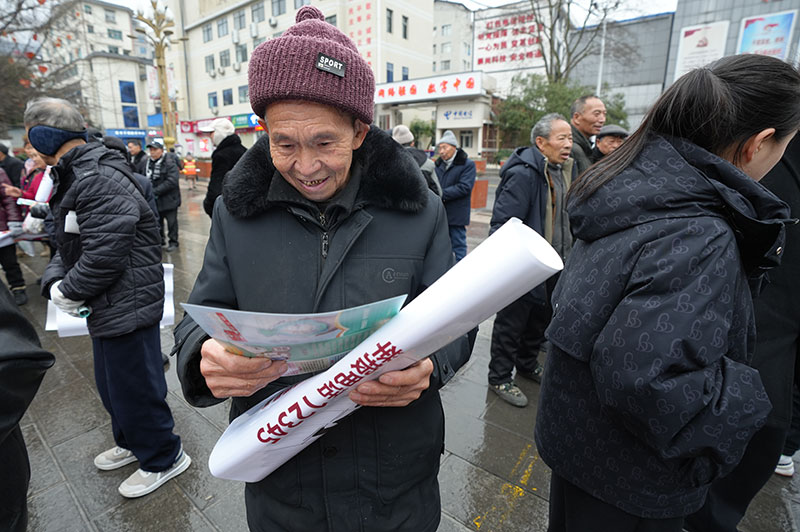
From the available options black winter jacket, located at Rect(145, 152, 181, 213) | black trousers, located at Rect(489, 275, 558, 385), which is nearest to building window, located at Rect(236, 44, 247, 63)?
black winter jacket, located at Rect(145, 152, 181, 213)

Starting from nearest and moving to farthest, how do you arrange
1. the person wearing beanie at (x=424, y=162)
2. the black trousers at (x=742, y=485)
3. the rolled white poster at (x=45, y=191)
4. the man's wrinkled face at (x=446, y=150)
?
the black trousers at (x=742, y=485), the rolled white poster at (x=45, y=191), the person wearing beanie at (x=424, y=162), the man's wrinkled face at (x=446, y=150)

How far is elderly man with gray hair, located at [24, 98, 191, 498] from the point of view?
196 centimetres

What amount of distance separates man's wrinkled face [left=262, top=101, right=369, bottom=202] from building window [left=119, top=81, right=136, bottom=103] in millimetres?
53162

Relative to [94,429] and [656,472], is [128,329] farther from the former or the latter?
[656,472]

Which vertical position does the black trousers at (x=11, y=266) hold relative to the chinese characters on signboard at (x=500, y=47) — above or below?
below

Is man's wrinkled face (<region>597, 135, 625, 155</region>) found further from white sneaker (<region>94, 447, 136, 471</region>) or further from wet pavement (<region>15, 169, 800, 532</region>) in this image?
white sneaker (<region>94, 447, 136, 471</region>)

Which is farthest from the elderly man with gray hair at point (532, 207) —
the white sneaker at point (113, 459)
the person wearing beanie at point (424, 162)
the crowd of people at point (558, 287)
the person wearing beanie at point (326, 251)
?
the white sneaker at point (113, 459)

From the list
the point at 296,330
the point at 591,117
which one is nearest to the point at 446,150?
the point at 591,117

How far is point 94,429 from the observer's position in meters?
2.81

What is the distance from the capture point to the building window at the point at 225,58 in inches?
1294

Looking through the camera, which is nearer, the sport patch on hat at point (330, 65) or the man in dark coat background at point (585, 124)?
the sport patch on hat at point (330, 65)

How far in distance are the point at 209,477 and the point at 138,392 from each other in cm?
67

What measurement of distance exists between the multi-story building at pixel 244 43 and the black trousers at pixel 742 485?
26.9m

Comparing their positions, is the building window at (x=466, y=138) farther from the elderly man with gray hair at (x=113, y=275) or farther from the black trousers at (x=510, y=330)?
the elderly man with gray hair at (x=113, y=275)
